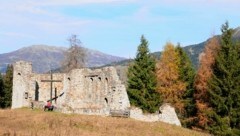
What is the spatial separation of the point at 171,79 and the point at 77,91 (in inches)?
526

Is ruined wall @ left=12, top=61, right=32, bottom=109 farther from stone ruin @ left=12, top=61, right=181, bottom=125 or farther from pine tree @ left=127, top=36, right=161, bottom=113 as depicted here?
pine tree @ left=127, top=36, right=161, bottom=113

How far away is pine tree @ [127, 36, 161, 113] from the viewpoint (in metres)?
64.5

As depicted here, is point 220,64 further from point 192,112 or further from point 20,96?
point 20,96

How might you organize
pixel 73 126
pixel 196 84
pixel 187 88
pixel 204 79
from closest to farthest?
pixel 73 126 < pixel 204 79 < pixel 196 84 < pixel 187 88

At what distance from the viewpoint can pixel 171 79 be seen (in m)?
66.4

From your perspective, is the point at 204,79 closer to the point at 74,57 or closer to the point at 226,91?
the point at 226,91

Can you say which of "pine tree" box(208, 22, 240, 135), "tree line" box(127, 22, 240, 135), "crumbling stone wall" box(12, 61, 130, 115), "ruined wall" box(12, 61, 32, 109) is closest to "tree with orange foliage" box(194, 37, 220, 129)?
"tree line" box(127, 22, 240, 135)

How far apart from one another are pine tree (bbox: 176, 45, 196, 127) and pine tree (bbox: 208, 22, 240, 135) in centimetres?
797

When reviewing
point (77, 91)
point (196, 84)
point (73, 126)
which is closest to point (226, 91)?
point (196, 84)

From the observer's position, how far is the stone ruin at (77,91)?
57781 mm

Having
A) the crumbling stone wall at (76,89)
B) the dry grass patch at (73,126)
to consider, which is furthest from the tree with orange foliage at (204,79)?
the dry grass patch at (73,126)

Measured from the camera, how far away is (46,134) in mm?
36031

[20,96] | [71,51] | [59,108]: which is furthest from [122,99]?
[71,51]

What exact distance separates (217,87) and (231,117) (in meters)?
3.90
